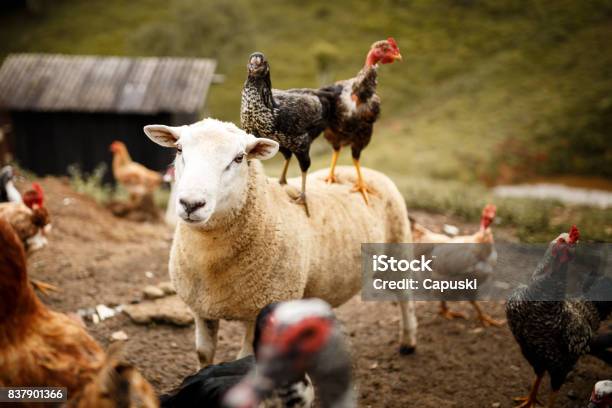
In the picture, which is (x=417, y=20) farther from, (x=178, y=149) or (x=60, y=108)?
(x=178, y=149)

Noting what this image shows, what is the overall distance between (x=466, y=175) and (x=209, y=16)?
14993 millimetres

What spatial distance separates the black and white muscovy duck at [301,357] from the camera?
7.89 feet

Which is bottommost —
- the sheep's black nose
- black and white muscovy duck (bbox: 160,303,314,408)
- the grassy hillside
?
the grassy hillside

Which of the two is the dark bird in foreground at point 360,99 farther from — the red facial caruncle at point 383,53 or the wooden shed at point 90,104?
the wooden shed at point 90,104

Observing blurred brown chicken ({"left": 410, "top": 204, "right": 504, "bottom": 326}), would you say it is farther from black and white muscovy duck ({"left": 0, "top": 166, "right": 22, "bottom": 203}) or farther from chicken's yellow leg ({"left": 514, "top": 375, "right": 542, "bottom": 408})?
black and white muscovy duck ({"left": 0, "top": 166, "right": 22, "bottom": 203})

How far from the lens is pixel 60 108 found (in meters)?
14.6

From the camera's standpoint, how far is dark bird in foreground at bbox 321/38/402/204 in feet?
13.9

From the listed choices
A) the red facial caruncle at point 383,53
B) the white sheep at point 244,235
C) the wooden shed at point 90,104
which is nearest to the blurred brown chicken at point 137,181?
the wooden shed at point 90,104

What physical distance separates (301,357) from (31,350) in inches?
64.6

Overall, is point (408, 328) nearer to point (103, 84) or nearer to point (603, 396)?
point (603, 396)

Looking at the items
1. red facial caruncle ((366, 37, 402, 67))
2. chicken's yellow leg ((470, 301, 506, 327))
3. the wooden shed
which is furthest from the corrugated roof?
red facial caruncle ((366, 37, 402, 67))

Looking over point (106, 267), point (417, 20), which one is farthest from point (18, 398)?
point (417, 20)

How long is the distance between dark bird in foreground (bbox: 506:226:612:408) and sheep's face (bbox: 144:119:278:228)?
8.65 ft

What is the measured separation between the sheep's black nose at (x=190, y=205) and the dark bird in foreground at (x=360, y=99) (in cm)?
176
